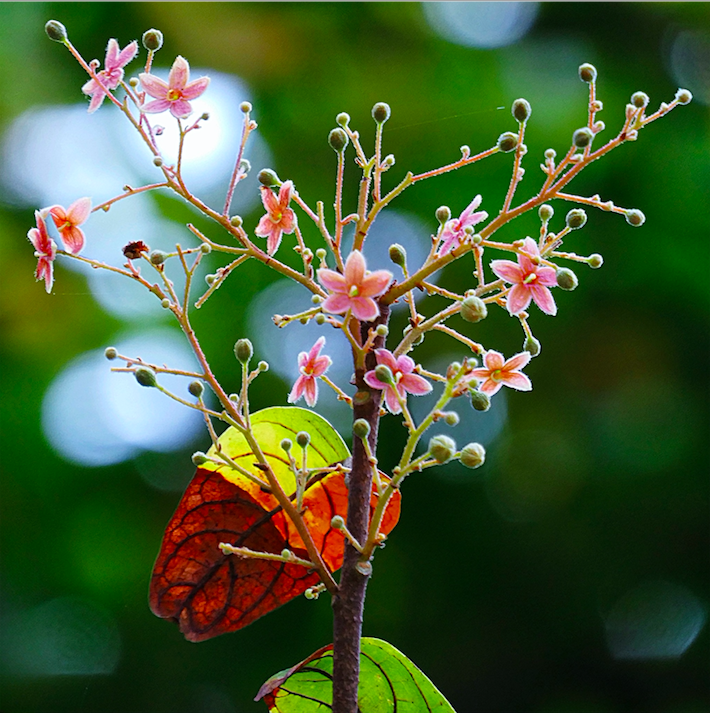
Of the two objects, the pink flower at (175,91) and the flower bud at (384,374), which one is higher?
the pink flower at (175,91)

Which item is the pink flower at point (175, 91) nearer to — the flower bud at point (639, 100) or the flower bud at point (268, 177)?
the flower bud at point (268, 177)

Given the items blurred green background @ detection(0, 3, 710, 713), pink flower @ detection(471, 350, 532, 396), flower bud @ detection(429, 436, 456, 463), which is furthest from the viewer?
blurred green background @ detection(0, 3, 710, 713)

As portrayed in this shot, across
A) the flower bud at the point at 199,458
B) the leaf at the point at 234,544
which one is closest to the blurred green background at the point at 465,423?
the leaf at the point at 234,544

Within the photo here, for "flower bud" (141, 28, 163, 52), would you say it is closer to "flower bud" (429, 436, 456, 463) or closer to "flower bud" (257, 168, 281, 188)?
"flower bud" (257, 168, 281, 188)

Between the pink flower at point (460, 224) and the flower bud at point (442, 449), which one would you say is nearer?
the flower bud at point (442, 449)

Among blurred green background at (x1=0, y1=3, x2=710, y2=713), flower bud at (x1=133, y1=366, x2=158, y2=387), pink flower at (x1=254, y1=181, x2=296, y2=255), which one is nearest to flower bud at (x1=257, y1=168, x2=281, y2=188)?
pink flower at (x1=254, y1=181, x2=296, y2=255)

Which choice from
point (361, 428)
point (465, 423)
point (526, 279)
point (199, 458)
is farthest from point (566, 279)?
point (465, 423)
